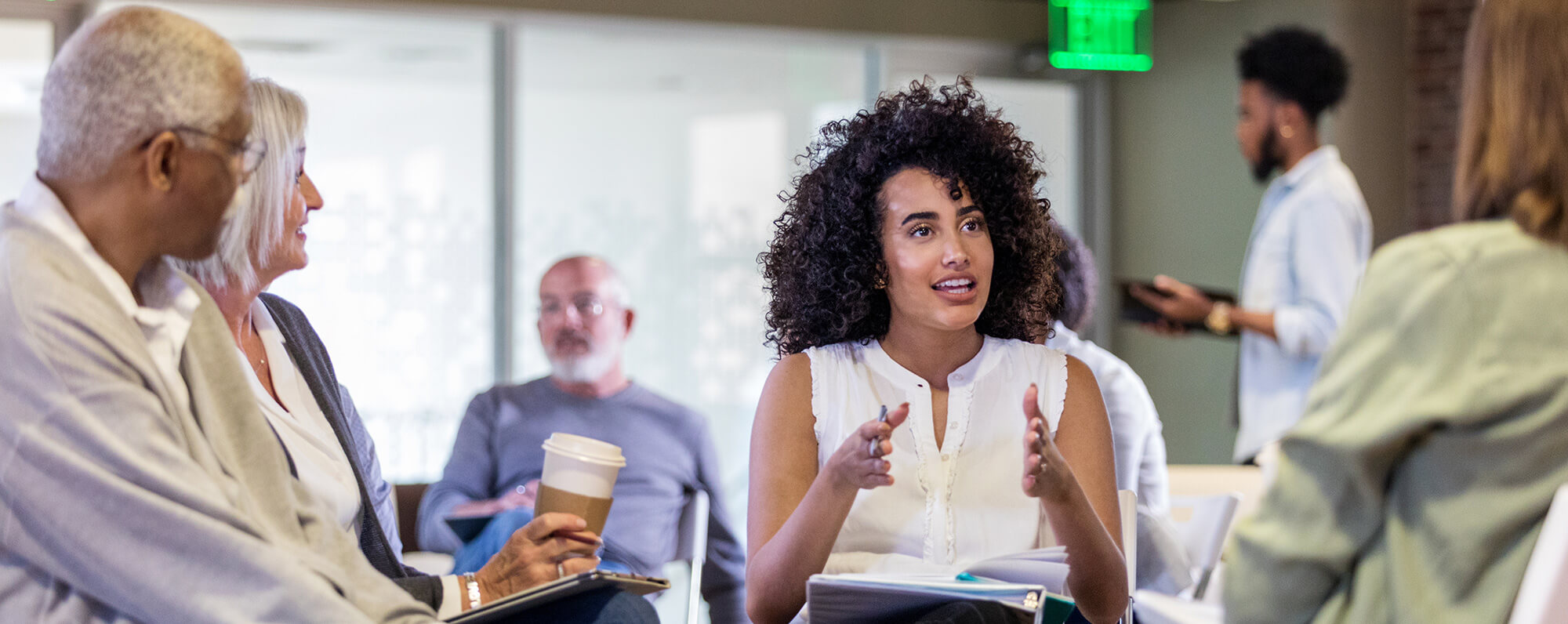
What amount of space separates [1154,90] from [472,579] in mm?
5043

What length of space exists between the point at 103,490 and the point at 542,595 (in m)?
0.50

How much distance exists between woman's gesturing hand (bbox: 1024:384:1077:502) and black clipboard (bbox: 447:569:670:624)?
0.54 meters

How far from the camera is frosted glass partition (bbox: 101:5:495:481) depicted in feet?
16.3

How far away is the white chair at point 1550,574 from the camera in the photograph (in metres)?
1.12

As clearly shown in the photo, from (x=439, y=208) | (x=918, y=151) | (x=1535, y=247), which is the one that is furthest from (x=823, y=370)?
(x=439, y=208)

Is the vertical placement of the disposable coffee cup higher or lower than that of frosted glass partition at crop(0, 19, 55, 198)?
lower

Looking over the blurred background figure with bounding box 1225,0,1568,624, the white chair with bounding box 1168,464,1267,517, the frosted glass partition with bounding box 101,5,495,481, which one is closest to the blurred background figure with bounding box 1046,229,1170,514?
the white chair with bounding box 1168,464,1267,517

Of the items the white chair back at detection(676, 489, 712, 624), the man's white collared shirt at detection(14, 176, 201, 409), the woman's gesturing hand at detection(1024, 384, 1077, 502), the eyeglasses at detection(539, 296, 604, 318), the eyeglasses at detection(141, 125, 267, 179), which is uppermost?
the eyeglasses at detection(141, 125, 267, 179)

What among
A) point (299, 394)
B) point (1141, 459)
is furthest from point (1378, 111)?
point (299, 394)

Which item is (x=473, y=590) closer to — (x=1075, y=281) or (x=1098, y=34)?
(x=1075, y=281)

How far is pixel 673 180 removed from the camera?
5473 mm

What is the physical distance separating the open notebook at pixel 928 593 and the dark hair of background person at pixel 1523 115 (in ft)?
2.26

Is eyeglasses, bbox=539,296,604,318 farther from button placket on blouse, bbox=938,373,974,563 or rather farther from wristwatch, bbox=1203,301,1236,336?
wristwatch, bbox=1203,301,1236,336

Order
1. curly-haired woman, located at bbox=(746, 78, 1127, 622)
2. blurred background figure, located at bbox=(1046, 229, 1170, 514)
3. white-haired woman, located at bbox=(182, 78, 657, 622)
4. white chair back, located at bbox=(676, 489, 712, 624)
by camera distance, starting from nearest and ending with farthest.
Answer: white-haired woman, located at bbox=(182, 78, 657, 622), curly-haired woman, located at bbox=(746, 78, 1127, 622), blurred background figure, located at bbox=(1046, 229, 1170, 514), white chair back, located at bbox=(676, 489, 712, 624)
